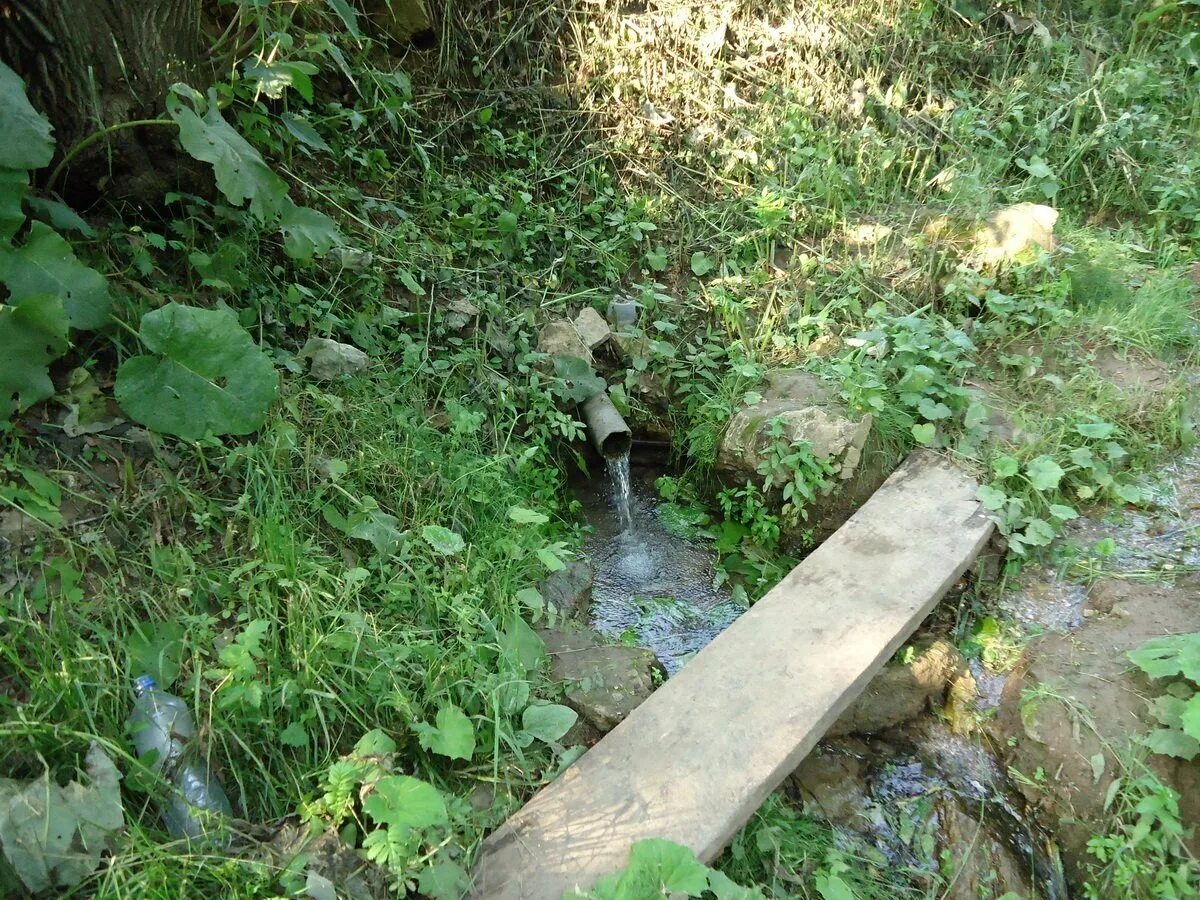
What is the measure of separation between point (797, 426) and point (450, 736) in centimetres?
195

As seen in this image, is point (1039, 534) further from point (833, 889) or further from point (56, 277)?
point (56, 277)

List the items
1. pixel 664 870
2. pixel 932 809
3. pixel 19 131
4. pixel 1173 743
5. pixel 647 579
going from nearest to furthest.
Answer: pixel 664 870
pixel 19 131
pixel 1173 743
pixel 932 809
pixel 647 579

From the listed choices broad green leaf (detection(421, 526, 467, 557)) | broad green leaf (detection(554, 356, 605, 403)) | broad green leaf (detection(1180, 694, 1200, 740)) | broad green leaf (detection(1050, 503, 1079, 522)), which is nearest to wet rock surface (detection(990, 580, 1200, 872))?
broad green leaf (detection(1180, 694, 1200, 740))

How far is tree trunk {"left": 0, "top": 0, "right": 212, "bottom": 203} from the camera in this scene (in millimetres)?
2162

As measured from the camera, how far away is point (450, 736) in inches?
75.9

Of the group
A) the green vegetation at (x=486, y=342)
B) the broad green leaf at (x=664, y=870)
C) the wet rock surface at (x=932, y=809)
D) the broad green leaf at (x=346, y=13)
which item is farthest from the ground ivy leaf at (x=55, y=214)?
the wet rock surface at (x=932, y=809)

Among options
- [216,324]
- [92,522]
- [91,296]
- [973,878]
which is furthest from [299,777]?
[973,878]

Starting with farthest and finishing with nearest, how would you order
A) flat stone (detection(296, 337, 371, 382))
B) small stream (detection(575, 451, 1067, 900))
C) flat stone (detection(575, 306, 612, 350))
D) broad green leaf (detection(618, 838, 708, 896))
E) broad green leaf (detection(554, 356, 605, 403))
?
flat stone (detection(575, 306, 612, 350)) → broad green leaf (detection(554, 356, 605, 403)) → flat stone (detection(296, 337, 371, 382)) → small stream (detection(575, 451, 1067, 900)) → broad green leaf (detection(618, 838, 708, 896))

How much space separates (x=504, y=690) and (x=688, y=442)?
6.35ft

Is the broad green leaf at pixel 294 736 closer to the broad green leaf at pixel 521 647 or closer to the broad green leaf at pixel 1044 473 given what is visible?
the broad green leaf at pixel 521 647

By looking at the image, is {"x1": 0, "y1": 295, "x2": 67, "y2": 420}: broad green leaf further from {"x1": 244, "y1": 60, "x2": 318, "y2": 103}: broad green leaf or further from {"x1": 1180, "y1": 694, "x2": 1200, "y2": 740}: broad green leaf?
{"x1": 1180, "y1": 694, "x2": 1200, "y2": 740}: broad green leaf

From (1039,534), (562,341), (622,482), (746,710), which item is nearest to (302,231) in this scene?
(562,341)

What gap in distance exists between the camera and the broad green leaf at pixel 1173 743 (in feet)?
6.63

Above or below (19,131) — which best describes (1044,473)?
below
